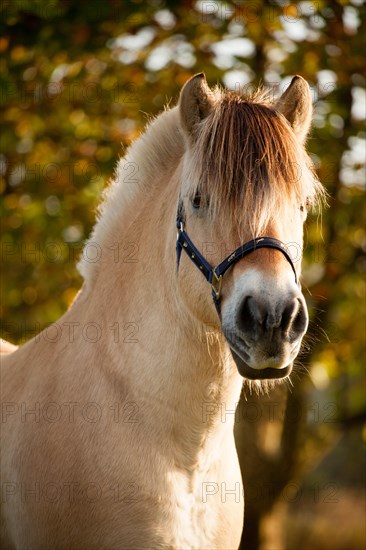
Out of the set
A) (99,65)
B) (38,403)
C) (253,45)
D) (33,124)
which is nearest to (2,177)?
(33,124)

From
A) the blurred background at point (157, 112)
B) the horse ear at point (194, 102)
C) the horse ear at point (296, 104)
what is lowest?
the blurred background at point (157, 112)

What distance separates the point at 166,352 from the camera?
10.5 ft

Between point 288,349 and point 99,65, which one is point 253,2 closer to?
point 99,65

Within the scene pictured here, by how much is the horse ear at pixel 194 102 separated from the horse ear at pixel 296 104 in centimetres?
36

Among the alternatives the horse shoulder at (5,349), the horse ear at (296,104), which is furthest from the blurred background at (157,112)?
the horse ear at (296,104)

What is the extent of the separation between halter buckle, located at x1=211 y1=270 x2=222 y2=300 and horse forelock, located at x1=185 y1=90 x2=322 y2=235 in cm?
24

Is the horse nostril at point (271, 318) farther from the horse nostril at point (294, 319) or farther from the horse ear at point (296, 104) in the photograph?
the horse ear at point (296, 104)

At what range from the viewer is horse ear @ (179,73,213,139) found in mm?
3104

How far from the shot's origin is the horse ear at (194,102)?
3104 mm

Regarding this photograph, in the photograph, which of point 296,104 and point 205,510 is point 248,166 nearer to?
point 296,104

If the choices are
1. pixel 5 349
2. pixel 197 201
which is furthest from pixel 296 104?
pixel 5 349

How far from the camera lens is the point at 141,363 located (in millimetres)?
A: 3254

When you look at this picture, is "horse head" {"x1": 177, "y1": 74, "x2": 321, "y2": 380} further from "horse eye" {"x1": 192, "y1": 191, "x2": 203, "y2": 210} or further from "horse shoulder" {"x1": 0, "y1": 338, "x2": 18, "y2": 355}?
"horse shoulder" {"x1": 0, "y1": 338, "x2": 18, "y2": 355}

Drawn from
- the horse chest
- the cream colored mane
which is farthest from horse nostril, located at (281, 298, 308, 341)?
the cream colored mane
